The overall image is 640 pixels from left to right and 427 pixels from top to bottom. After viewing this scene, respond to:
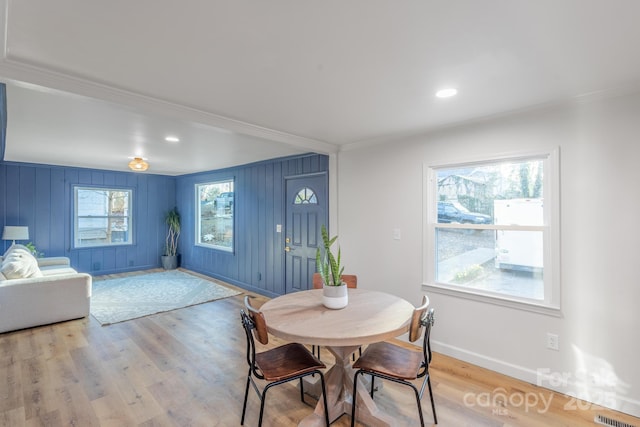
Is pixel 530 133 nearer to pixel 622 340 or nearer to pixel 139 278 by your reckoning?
pixel 622 340

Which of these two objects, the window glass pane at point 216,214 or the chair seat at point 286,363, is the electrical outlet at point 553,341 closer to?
the chair seat at point 286,363

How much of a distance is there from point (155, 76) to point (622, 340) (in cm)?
367

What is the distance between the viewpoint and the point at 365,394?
211 centimetres

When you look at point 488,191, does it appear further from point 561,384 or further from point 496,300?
point 561,384

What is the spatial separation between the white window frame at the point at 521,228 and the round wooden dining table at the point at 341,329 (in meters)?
0.93

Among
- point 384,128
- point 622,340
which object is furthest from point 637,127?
point 384,128

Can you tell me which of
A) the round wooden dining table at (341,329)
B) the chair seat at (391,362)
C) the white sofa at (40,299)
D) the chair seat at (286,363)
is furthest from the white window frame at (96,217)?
the chair seat at (391,362)

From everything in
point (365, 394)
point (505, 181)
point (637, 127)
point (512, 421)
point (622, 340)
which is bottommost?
point (512, 421)

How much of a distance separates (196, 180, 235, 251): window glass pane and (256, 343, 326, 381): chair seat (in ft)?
13.9

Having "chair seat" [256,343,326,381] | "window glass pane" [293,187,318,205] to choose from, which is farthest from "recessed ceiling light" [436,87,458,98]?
A: "window glass pane" [293,187,318,205]

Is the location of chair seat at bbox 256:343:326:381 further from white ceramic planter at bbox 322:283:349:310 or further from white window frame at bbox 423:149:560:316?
white window frame at bbox 423:149:560:316

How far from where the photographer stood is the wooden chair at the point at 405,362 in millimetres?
1850

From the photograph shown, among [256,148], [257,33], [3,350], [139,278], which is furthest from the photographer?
[139,278]

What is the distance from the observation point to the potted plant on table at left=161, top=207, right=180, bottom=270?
7.48 meters
